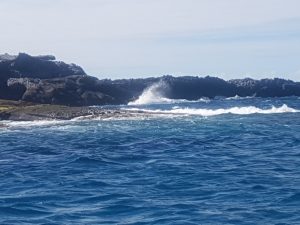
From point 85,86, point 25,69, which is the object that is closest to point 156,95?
point 25,69

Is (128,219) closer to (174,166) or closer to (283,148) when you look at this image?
(174,166)

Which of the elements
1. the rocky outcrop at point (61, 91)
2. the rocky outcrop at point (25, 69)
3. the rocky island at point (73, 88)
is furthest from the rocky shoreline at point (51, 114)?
the rocky outcrop at point (25, 69)

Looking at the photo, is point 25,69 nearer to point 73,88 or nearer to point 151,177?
point 73,88

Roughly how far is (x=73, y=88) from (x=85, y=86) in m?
6.68

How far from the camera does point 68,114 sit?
54.6 metres

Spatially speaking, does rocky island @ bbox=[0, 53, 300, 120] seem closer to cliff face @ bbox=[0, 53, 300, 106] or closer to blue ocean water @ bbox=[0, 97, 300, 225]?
cliff face @ bbox=[0, 53, 300, 106]

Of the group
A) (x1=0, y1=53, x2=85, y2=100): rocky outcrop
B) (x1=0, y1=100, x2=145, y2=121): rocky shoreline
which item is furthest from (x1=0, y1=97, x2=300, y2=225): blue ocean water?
(x1=0, y1=53, x2=85, y2=100): rocky outcrop

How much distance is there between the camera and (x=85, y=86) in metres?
108

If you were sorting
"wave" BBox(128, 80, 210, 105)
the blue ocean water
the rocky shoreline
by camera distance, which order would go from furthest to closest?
"wave" BBox(128, 80, 210, 105) < the rocky shoreline < the blue ocean water

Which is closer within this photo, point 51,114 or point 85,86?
point 51,114

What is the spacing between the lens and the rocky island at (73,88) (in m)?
57.4

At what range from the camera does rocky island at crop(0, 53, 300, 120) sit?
57391mm

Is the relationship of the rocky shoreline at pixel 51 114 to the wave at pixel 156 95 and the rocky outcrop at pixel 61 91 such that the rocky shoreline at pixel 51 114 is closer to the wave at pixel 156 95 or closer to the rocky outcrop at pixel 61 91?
the rocky outcrop at pixel 61 91

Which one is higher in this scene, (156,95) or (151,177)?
(156,95)
